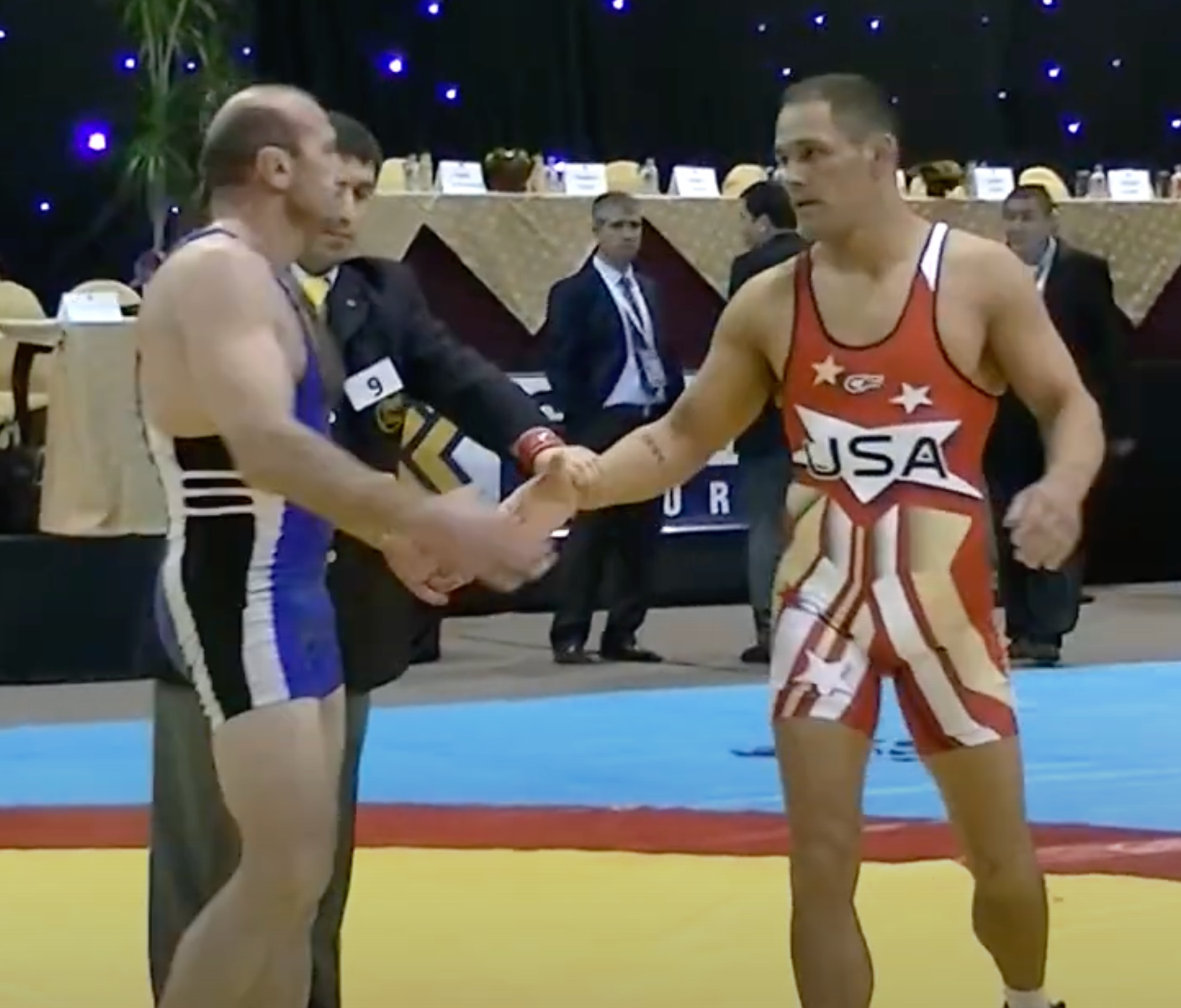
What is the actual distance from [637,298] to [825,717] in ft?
18.7

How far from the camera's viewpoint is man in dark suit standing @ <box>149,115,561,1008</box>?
3.99 meters

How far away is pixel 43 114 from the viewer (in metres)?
12.8

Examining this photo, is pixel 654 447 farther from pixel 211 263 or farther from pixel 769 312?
pixel 211 263

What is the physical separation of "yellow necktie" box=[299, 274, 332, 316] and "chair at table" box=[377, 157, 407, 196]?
655 cm

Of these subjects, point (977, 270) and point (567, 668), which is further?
point (567, 668)

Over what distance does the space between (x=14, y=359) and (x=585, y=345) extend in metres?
2.33

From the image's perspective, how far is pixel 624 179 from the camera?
1168 centimetres

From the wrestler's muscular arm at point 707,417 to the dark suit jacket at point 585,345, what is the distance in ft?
16.2

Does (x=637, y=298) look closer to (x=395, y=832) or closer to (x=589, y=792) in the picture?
(x=589, y=792)

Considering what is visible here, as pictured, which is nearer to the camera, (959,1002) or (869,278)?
(869,278)

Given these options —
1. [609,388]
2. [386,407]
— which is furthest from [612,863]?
[609,388]

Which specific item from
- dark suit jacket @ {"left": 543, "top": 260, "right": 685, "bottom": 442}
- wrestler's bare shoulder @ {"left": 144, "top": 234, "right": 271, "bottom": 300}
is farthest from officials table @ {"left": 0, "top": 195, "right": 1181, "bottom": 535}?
wrestler's bare shoulder @ {"left": 144, "top": 234, "right": 271, "bottom": 300}

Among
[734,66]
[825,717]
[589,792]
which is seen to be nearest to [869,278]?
[825,717]

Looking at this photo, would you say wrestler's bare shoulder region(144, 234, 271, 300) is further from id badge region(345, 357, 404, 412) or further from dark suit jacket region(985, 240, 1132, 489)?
dark suit jacket region(985, 240, 1132, 489)
